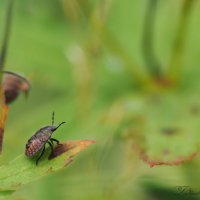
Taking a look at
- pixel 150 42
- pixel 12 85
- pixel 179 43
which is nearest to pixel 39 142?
pixel 12 85

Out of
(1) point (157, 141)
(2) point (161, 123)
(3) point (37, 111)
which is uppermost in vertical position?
(3) point (37, 111)

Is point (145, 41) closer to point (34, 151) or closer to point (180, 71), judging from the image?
point (180, 71)

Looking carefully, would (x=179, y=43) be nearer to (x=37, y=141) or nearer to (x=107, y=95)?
(x=107, y=95)

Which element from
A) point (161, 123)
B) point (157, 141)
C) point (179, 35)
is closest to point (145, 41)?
point (179, 35)

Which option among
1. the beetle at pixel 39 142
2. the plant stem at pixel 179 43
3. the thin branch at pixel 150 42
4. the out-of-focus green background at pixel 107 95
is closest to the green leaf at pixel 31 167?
the beetle at pixel 39 142

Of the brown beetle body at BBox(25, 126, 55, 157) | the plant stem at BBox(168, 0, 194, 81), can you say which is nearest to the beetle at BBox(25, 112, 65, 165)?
the brown beetle body at BBox(25, 126, 55, 157)

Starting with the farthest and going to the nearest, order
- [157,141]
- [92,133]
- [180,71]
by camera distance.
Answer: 1. [180,71]
2. [92,133]
3. [157,141]
